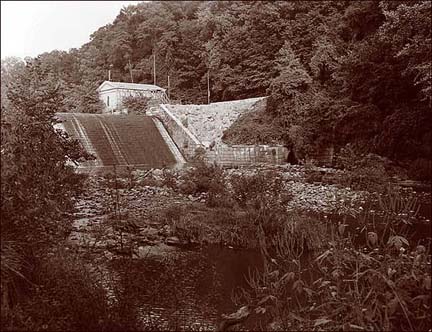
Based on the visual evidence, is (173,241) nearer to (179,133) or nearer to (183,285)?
(183,285)

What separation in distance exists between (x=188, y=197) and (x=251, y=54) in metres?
14.6

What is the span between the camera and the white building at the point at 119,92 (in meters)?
21.0

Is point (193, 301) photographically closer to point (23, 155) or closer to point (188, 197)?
point (23, 155)

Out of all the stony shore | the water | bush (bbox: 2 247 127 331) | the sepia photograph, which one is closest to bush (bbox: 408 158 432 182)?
the sepia photograph

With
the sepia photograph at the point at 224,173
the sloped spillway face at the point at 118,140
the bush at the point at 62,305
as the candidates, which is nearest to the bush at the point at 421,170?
the sepia photograph at the point at 224,173

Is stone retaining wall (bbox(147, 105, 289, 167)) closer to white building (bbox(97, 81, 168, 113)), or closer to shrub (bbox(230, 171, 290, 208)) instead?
white building (bbox(97, 81, 168, 113))

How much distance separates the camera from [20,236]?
342 centimetres

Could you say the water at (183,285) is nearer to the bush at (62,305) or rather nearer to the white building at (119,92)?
the bush at (62,305)

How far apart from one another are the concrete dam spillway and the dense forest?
1.02 metres

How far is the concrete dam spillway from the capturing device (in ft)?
52.2

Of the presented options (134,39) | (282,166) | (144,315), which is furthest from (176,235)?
(134,39)

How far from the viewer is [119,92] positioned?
21.7m

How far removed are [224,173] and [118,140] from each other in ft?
19.5

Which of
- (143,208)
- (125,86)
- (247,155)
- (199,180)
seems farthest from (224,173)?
(125,86)
